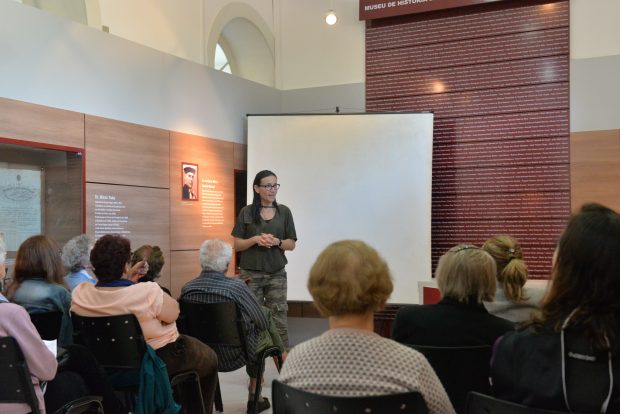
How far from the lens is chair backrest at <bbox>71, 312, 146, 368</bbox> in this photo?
9.29 feet

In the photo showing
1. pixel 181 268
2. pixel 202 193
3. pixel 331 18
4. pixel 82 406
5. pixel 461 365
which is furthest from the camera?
pixel 331 18

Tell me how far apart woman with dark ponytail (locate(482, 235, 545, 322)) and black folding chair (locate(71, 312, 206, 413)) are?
63.6 inches

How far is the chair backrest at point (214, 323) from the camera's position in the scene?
3521 millimetres

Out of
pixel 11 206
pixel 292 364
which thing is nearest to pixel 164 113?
pixel 11 206

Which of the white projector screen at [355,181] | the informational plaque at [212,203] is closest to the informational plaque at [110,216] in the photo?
the informational plaque at [212,203]

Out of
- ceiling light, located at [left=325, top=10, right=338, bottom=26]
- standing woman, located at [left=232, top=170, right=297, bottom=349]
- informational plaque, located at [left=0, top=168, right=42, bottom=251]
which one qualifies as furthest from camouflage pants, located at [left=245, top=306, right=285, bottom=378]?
ceiling light, located at [left=325, top=10, right=338, bottom=26]

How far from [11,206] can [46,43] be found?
1.22 m

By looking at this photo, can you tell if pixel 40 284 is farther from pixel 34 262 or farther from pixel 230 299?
pixel 230 299

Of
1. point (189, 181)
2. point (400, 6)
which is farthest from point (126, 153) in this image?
point (400, 6)

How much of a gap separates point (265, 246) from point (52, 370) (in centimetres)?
260

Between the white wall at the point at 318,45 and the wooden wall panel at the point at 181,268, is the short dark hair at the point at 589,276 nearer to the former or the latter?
the wooden wall panel at the point at 181,268

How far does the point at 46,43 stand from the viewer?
4.52m

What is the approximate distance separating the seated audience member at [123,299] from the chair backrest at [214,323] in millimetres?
417

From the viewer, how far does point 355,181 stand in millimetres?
6137
